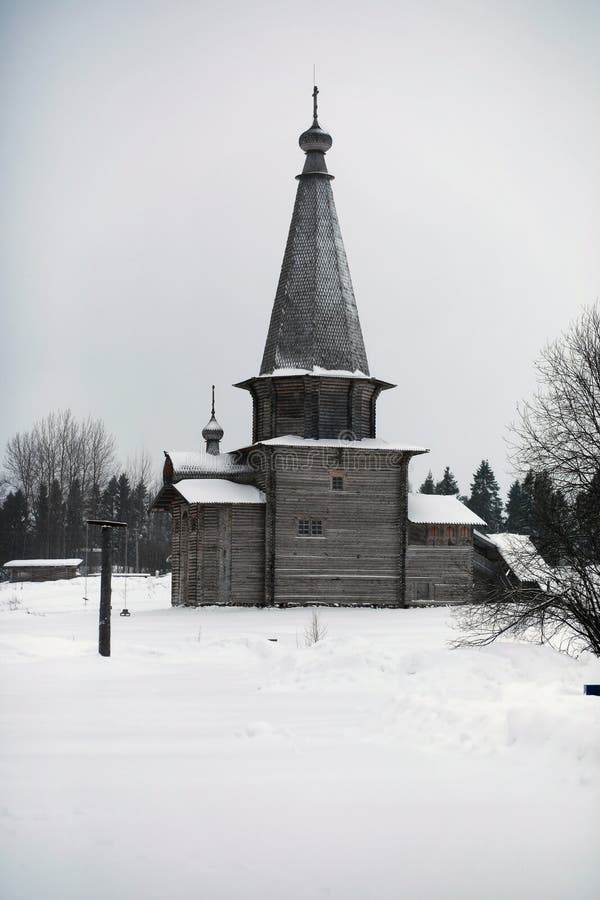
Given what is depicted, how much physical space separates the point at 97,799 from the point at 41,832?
75cm

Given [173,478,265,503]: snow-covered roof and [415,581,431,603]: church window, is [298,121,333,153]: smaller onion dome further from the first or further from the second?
[415,581,431,603]: church window

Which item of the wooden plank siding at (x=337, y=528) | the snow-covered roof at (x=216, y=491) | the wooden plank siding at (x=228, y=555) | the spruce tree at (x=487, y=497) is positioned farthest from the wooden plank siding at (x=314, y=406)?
the spruce tree at (x=487, y=497)

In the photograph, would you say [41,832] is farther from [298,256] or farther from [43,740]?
[298,256]

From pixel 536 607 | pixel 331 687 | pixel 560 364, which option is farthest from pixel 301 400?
pixel 331 687

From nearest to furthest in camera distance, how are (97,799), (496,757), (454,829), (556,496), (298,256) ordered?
1. (454,829)
2. (97,799)
3. (496,757)
4. (556,496)
5. (298,256)

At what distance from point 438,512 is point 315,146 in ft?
44.7

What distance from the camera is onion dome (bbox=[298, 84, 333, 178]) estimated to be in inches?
1448

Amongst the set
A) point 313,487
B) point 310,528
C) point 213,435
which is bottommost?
point 310,528

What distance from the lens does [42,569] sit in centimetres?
5366

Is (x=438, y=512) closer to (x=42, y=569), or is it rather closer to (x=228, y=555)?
(x=228, y=555)

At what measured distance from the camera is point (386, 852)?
5984 mm

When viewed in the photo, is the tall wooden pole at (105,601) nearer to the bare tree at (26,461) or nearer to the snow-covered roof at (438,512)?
the snow-covered roof at (438,512)

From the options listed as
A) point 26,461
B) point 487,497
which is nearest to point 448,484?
point 487,497

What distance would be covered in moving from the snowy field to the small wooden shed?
3996 centimetres
